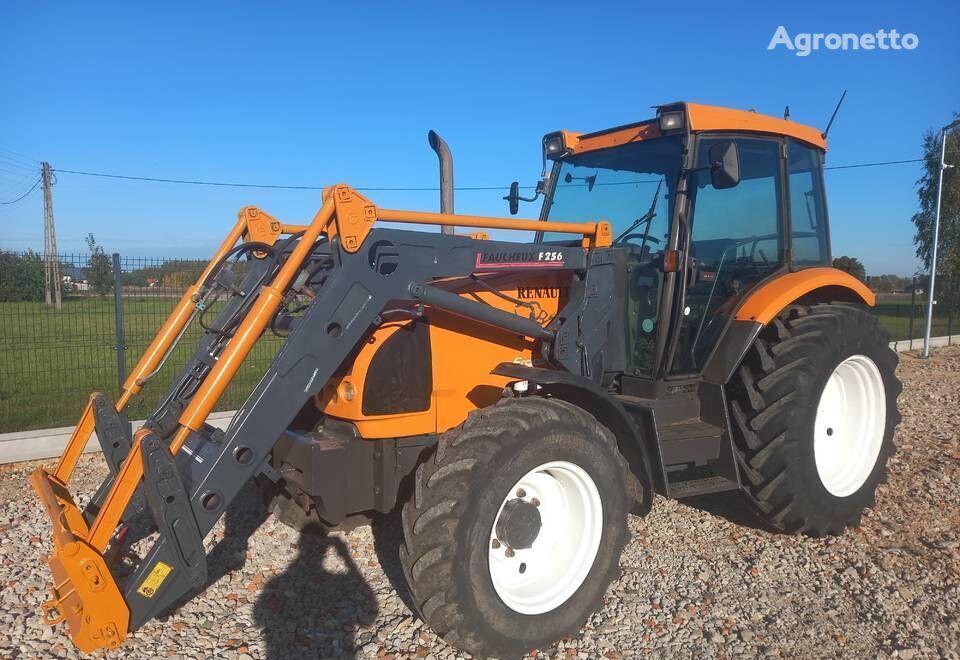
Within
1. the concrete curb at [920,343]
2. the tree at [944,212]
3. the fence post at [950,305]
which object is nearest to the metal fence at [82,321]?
the concrete curb at [920,343]

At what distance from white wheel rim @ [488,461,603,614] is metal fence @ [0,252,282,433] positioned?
12.5ft

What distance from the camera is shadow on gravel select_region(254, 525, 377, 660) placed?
336 cm

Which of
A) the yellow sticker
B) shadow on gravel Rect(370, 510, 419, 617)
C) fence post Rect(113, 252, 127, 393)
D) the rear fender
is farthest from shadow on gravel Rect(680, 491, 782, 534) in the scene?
fence post Rect(113, 252, 127, 393)

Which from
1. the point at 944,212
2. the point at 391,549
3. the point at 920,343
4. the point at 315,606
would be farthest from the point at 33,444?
the point at 944,212

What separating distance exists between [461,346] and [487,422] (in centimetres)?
66

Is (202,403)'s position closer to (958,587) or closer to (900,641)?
(900,641)

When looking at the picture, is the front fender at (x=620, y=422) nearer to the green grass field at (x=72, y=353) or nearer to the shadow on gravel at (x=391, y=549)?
the shadow on gravel at (x=391, y=549)

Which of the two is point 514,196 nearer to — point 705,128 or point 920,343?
point 705,128

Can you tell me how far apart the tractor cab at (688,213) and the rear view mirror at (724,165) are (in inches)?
0.4

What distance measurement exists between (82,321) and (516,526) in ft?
19.3

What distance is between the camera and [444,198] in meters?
5.05

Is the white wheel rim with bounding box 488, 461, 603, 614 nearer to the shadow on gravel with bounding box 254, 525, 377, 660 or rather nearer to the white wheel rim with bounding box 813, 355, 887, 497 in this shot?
the shadow on gravel with bounding box 254, 525, 377, 660

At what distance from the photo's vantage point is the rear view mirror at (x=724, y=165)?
382 centimetres

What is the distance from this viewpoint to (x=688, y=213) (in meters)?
4.25
